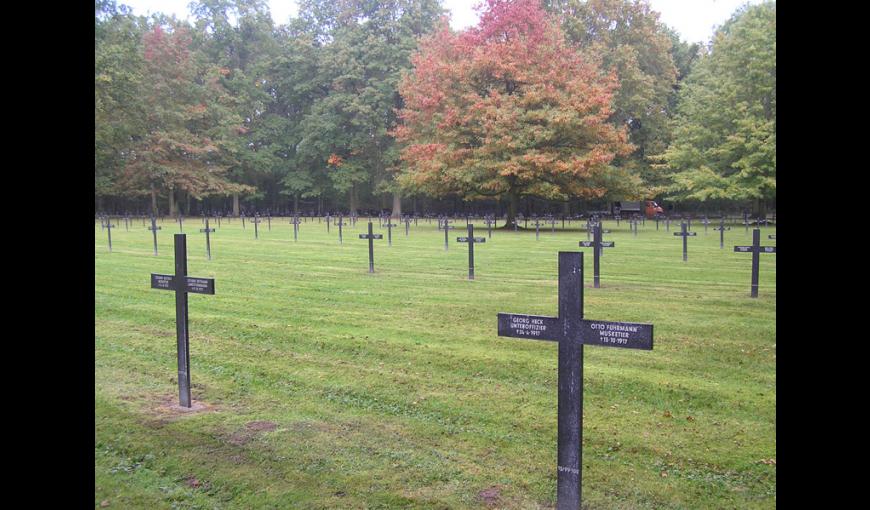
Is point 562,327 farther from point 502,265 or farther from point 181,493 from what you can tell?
point 502,265

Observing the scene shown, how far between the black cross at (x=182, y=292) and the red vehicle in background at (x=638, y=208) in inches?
1833

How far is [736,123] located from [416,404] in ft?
105

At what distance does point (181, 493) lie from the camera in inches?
157

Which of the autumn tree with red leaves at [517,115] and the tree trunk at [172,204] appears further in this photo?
the tree trunk at [172,204]

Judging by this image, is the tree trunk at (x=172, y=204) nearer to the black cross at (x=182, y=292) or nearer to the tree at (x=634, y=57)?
the tree at (x=634, y=57)

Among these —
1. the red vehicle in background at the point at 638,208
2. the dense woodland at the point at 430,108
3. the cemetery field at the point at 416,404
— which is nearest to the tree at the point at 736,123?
the dense woodland at the point at 430,108

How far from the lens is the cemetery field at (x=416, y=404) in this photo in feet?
13.3

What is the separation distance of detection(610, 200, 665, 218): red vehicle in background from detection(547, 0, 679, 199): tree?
22.6 ft

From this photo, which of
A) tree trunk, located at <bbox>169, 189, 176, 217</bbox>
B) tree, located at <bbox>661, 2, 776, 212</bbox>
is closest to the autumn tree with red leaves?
tree, located at <bbox>661, 2, 776, 212</bbox>

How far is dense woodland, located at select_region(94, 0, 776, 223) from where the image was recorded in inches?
1259

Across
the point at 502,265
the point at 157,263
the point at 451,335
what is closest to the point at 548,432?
the point at 451,335

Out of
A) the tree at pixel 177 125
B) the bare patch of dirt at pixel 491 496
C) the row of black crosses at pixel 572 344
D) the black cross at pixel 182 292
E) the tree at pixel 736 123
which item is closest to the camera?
the row of black crosses at pixel 572 344

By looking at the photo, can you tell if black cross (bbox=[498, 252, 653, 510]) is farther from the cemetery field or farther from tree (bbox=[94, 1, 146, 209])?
tree (bbox=[94, 1, 146, 209])
